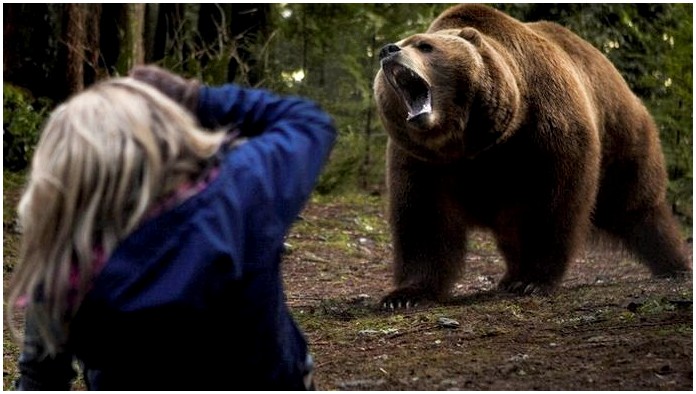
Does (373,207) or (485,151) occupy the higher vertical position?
(485,151)

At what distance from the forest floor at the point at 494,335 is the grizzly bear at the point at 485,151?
0.31 metres

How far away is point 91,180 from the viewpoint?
93.8 inches

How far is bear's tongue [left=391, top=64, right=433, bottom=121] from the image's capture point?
241 inches

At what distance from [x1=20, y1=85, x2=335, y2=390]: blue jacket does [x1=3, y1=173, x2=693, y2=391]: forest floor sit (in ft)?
4.79

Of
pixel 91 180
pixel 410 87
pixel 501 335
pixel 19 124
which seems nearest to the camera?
pixel 91 180

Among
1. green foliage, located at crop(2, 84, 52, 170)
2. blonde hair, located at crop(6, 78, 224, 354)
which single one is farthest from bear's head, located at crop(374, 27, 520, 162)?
green foliage, located at crop(2, 84, 52, 170)

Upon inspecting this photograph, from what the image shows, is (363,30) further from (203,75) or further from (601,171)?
(601,171)

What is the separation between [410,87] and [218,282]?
3.99 m

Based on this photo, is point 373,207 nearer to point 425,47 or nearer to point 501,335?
point 425,47

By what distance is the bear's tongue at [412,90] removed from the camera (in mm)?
6133

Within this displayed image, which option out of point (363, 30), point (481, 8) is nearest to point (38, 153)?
point (481, 8)

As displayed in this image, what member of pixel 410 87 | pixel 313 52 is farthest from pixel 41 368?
pixel 313 52

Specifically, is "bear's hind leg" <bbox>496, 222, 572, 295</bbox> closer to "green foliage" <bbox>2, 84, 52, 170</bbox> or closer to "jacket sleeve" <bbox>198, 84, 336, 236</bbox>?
"jacket sleeve" <bbox>198, 84, 336, 236</bbox>

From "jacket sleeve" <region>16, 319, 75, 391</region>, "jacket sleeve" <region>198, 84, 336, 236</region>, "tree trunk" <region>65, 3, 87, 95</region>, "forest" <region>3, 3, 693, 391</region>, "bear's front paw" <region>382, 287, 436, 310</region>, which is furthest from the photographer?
"tree trunk" <region>65, 3, 87, 95</region>
